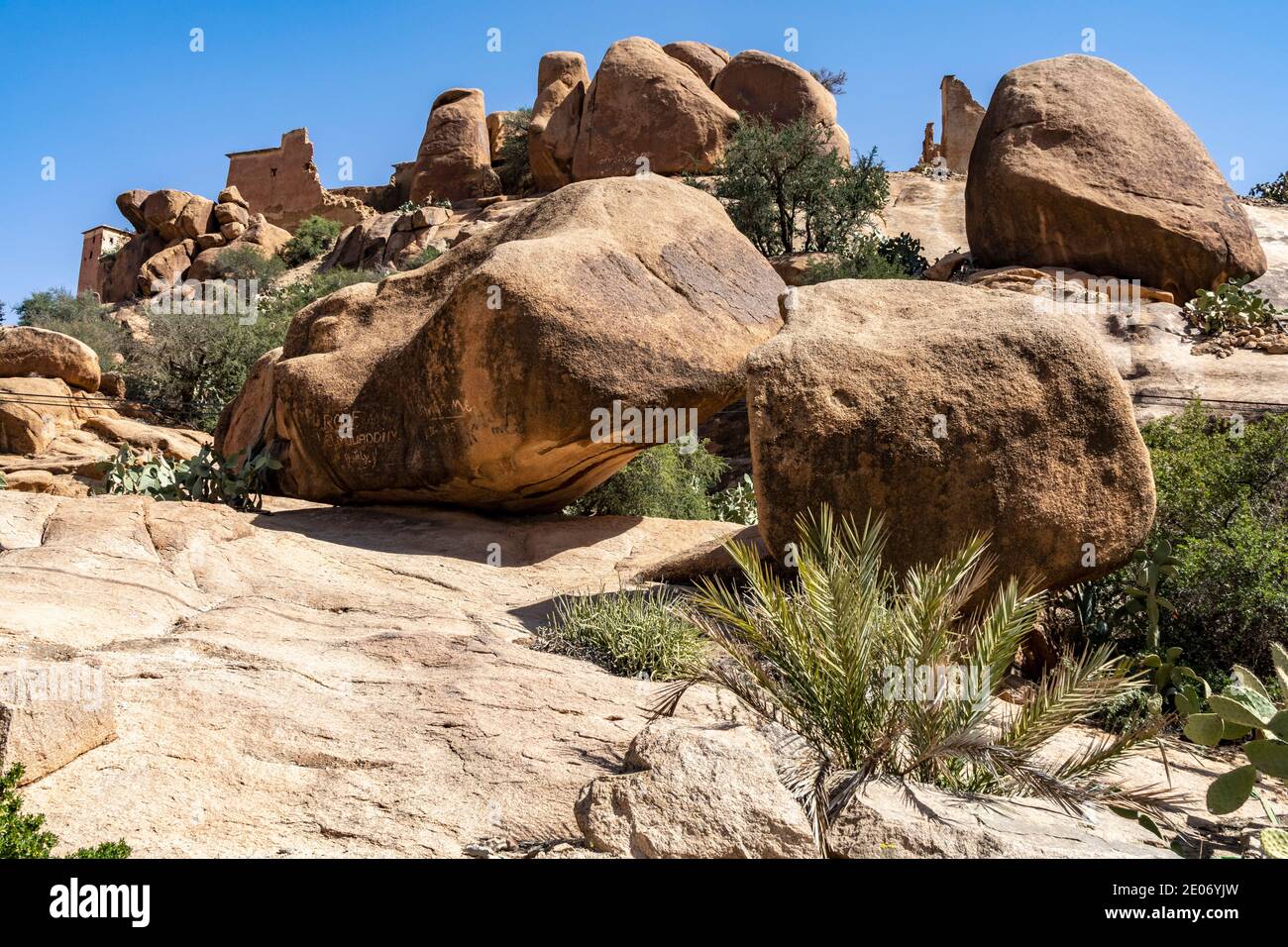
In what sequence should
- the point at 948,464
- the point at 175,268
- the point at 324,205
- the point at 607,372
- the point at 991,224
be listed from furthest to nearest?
1. the point at 324,205
2. the point at 175,268
3. the point at 991,224
4. the point at 607,372
5. the point at 948,464

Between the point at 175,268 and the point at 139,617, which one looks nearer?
the point at 139,617

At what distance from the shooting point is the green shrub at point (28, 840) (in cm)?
288

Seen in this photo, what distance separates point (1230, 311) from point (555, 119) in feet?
65.8

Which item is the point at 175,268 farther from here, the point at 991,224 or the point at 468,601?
the point at 468,601

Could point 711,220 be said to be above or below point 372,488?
above

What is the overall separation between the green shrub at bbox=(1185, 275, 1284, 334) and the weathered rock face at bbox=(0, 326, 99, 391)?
16834 millimetres

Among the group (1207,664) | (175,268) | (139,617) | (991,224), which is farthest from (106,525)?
(175,268)

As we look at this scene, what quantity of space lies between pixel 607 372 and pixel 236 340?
47.8 feet

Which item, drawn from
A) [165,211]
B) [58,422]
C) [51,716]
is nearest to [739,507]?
[51,716]

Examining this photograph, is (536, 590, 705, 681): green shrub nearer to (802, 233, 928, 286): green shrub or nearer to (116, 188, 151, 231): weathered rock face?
(802, 233, 928, 286): green shrub

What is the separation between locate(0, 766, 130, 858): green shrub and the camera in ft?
9.46

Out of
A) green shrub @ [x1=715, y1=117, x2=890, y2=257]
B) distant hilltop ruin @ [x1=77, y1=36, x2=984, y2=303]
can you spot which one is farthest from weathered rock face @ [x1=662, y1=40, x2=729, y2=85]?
green shrub @ [x1=715, y1=117, x2=890, y2=257]

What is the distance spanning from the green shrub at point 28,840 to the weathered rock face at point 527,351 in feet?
17.9

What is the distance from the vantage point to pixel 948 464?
6527 millimetres
